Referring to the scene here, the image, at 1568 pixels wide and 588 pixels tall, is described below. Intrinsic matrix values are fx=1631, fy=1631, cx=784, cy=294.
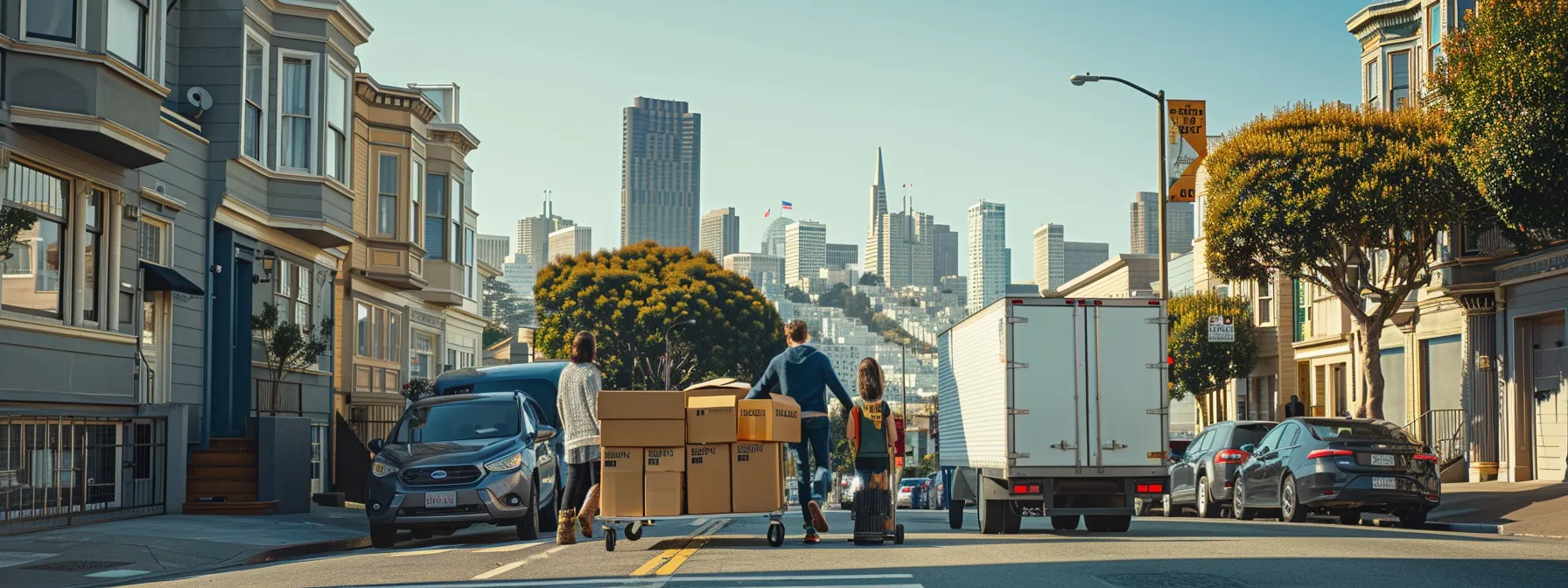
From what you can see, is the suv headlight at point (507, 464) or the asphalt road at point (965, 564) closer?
the asphalt road at point (965, 564)

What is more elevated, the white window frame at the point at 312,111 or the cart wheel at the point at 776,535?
the white window frame at the point at 312,111

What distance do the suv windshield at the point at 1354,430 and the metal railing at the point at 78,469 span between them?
48.5 feet

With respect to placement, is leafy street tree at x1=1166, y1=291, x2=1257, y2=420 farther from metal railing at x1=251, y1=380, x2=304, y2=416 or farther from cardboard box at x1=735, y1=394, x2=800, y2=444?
cardboard box at x1=735, y1=394, x2=800, y2=444

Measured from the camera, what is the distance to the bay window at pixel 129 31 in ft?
63.8

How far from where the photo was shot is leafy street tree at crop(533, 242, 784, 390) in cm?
6319

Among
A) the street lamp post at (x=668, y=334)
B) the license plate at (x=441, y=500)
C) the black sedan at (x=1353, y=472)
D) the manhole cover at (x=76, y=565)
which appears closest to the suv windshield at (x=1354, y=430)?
the black sedan at (x=1353, y=472)

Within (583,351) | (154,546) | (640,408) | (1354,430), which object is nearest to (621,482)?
(640,408)

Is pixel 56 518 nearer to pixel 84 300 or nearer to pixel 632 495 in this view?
pixel 84 300

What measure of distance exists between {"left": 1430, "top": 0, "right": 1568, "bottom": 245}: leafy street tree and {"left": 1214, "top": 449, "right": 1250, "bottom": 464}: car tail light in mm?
4827

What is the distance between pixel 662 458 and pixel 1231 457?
1234 cm

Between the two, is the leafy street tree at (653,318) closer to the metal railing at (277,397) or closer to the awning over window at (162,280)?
the metal railing at (277,397)

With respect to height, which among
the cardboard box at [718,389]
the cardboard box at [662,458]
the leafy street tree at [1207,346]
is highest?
the leafy street tree at [1207,346]

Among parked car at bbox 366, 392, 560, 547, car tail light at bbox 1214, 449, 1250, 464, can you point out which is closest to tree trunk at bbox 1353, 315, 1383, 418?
car tail light at bbox 1214, 449, 1250, 464

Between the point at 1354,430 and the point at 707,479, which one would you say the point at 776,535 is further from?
the point at 1354,430
